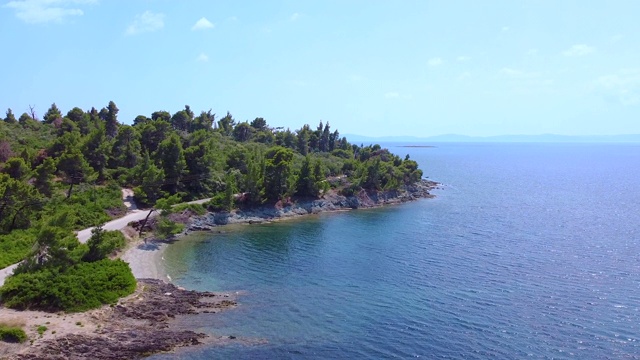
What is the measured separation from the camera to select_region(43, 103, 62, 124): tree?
11581cm

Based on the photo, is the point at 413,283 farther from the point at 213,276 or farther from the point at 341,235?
the point at 341,235

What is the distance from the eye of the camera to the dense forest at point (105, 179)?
41.7 m

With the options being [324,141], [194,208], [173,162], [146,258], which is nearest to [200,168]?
[173,162]

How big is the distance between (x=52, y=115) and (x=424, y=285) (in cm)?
10852

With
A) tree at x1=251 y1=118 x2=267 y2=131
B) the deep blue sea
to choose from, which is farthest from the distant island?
tree at x1=251 y1=118 x2=267 y2=131

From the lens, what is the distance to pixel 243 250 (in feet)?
202

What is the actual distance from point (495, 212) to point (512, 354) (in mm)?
63837

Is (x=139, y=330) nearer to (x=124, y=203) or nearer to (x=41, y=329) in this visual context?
(x=41, y=329)

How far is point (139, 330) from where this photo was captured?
3556 cm

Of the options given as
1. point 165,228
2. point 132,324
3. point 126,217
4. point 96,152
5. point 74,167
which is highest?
point 96,152

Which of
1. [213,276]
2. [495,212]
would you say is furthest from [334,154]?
[213,276]

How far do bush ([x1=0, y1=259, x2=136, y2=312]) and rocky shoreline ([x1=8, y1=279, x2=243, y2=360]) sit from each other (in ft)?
4.17

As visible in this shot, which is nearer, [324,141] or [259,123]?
[324,141]

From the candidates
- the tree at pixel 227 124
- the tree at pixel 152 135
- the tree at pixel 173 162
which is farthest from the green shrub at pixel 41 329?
the tree at pixel 227 124
